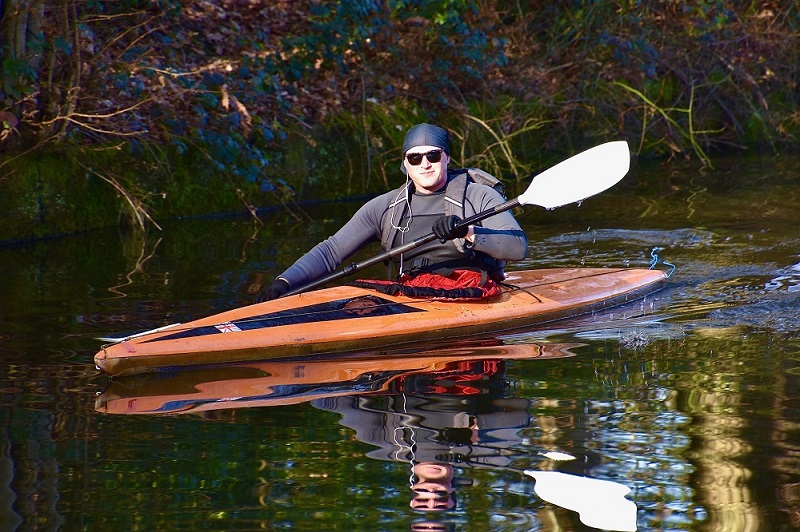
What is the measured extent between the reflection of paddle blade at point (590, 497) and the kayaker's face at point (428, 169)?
2426mm

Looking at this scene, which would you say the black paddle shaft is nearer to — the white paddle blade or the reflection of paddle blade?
the white paddle blade

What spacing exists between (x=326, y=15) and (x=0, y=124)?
3014 millimetres

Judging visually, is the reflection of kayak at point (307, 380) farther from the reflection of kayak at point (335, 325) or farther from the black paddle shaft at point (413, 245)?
the black paddle shaft at point (413, 245)

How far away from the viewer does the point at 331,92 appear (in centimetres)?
1121

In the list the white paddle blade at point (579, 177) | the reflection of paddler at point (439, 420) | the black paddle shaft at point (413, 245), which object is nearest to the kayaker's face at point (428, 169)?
the black paddle shaft at point (413, 245)

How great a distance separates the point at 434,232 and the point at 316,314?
655 millimetres

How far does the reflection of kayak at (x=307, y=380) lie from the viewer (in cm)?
446

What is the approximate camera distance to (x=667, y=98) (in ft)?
45.8

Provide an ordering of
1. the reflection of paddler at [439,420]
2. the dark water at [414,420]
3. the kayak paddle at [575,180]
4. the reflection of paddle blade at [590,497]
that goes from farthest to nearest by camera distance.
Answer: the kayak paddle at [575,180], the reflection of paddler at [439,420], the dark water at [414,420], the reflection of paddle blade at [590,497]

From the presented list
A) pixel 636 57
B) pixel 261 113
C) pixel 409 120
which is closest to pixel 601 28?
pixel 636 57

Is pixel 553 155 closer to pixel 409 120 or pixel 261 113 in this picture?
pixel 409 120

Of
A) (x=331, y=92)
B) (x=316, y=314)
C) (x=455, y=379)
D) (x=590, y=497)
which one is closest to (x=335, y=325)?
(x=316, y=314)

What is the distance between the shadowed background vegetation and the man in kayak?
119 inches

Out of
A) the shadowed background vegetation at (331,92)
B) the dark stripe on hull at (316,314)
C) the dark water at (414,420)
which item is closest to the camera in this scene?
the dark water at (414,420)
